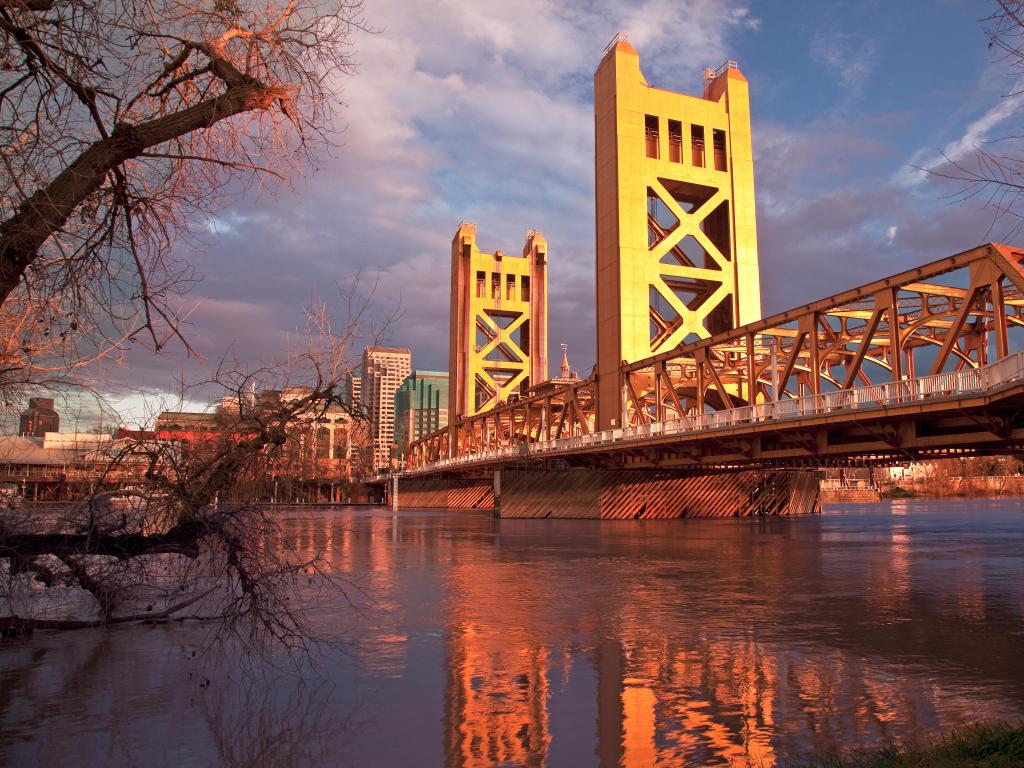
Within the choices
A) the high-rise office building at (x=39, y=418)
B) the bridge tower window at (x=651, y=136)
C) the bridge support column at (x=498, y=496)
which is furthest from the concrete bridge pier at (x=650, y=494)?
the high-rise office building at (x=39, y=418)

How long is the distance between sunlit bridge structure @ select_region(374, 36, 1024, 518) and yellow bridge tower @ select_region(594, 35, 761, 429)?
0.12 m

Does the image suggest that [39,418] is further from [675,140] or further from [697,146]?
[697,146]

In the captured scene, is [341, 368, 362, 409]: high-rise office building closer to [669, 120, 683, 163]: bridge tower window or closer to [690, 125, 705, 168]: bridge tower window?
[669, 120, 683, 163]: bridge tower window

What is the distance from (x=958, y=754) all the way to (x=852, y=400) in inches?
860

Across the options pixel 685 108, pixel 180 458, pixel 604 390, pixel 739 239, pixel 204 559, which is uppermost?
pixel 685 108

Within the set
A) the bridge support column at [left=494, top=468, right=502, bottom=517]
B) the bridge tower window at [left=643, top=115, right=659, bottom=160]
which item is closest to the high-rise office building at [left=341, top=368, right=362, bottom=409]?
the bridge support column at [left=494, top=468, right=502, bottom=517]

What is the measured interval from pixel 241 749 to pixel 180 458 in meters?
3.19

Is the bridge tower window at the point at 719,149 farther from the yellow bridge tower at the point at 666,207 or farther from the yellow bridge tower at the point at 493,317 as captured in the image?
the yellow bridge tower at the point at 493,317

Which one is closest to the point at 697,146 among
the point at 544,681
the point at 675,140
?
the point at 675,140

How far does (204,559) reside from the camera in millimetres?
8023

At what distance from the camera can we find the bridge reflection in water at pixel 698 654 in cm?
561

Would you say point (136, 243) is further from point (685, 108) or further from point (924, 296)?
point (685, 108)

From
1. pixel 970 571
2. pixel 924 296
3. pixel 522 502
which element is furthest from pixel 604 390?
pixel 970 571

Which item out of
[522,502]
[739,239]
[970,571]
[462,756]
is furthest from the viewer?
[739,239]
